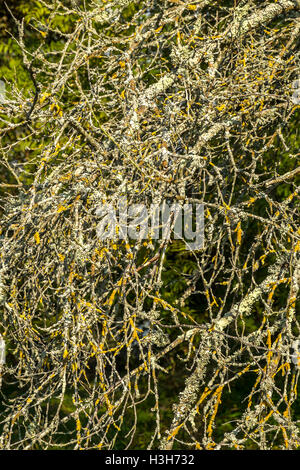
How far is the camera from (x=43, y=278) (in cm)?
239

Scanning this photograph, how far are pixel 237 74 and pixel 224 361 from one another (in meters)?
1.20

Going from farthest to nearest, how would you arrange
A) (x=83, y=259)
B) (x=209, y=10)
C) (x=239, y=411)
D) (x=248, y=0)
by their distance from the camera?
(x=239, y=411), (x=209, y=10), (x=248, y=0), (x=83, y=259)

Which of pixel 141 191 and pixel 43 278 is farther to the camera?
pixel 43 278

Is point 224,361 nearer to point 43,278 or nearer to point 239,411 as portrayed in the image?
point 43,278

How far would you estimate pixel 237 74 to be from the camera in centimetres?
241

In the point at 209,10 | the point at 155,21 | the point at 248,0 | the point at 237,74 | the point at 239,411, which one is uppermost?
the point at 209,10

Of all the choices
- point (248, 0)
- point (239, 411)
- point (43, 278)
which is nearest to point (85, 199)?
point (43, 278)

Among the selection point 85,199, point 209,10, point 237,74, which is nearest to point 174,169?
point 85,199

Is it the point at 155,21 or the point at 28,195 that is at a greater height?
the point at 155,21

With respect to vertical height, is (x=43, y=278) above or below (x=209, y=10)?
below

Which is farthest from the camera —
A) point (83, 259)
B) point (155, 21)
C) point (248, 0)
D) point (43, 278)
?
point (248, 0)
